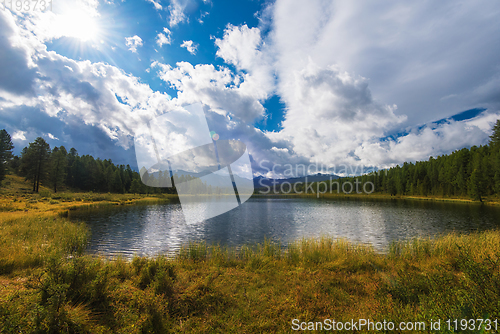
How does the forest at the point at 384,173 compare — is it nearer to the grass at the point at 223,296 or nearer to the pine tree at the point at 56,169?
the pine tree at the point at 56,169

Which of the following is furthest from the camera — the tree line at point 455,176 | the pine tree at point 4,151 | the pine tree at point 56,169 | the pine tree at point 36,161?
the pine tree at point 56,169

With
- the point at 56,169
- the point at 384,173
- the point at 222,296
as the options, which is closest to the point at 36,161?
the point at 56,169

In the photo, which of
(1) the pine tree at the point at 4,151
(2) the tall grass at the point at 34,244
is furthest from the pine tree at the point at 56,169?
(2) the tall grass at the point at 34,244

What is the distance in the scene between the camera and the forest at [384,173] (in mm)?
69188

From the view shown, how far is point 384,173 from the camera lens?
490ft

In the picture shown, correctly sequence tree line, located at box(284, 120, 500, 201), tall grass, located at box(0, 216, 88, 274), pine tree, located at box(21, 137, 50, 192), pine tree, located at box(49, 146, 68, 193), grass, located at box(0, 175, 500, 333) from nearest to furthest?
grass, located at box(0, 175, 500, 333)
tall grass, located at box(0, 216, 88, 274)
tree line, located at box(284, 120, 500, 201)
pine tree, located at box(21, 137, 50, 192)
pine tree, located at box(49, 146, 68, 193)

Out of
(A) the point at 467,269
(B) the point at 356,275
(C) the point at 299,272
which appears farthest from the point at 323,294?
(A) the point at 467,269

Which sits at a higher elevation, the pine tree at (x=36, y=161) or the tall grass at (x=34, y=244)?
the pine tree at (x=36, y=161)

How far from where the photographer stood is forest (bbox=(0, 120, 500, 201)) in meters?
69.2

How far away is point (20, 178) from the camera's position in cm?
8400

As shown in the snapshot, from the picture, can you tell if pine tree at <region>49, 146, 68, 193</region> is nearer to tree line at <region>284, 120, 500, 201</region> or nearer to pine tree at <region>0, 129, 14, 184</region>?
pine tree at <region>0, 129, 14, 184</region>

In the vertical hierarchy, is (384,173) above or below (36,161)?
above

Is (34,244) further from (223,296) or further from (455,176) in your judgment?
(455,176)

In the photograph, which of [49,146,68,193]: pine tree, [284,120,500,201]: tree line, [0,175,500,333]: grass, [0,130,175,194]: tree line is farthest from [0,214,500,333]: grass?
[49,146,68,193]: pine tree
